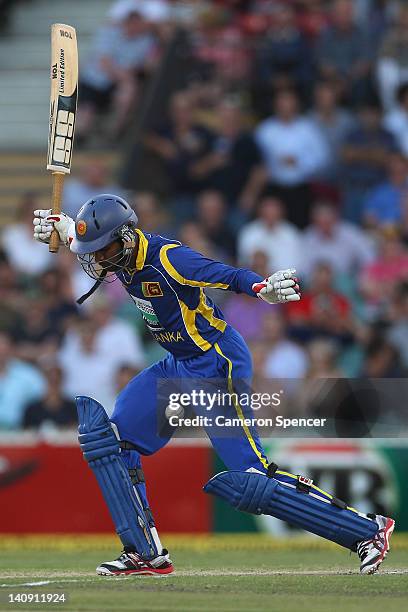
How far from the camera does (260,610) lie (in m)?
5.79

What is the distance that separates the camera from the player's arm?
6.55 meters

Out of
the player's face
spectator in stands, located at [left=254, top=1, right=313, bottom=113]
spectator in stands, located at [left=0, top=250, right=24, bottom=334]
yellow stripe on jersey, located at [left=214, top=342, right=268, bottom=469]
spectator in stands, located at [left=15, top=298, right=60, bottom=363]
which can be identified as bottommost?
yellow stripe on jersey, located at [left=214, top=342, right=268, bottom=469]

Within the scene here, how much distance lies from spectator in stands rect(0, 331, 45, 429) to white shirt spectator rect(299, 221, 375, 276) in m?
2.52

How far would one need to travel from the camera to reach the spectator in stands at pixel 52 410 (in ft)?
35.9

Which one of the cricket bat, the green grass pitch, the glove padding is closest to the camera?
the green grass pitch

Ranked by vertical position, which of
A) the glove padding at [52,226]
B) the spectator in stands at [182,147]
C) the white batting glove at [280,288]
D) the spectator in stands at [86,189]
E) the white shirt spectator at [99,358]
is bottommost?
the white batting glove at [280,288]

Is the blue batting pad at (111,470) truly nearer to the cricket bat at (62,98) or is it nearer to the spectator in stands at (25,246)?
the cricket bat at (62,98)

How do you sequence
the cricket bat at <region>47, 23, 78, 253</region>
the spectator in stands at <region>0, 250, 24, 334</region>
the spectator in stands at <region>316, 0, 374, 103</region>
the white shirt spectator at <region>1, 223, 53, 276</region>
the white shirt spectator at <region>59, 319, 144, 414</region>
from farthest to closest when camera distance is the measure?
the spectator in stands at <region>316, 0, 374, 103</region> → the white shirt spectator at <region>1, 223, 53, 276</region> → the spectator in stands at <region>0, 250, 24, 334</region> → the white shirt spectator at <region>59, 319, 144, 414</region> → the cricket bat at <region>47, 23, 78, 253</region>

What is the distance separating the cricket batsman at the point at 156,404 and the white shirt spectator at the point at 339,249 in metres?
5.14

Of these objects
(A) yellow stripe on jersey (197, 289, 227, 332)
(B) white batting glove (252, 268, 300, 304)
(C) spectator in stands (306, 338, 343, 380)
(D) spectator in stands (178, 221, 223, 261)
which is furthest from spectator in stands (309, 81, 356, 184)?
(B) white batting glove (252, 268, 300, 304)

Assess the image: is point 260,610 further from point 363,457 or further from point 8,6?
point 8,6

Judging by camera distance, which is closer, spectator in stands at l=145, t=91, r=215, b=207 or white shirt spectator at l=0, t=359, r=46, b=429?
white shirt spectator at l=0, t=359, r=46, b=429

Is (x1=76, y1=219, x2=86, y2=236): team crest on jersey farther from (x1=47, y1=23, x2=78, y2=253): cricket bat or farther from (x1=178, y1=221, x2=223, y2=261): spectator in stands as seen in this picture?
(x1=178, y1=221, x2=223, y2=261): spectator in stands

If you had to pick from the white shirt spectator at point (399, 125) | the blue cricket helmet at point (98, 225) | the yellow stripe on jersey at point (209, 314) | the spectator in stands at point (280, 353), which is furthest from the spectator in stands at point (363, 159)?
the blue cricket helmet at point (98, 225)
